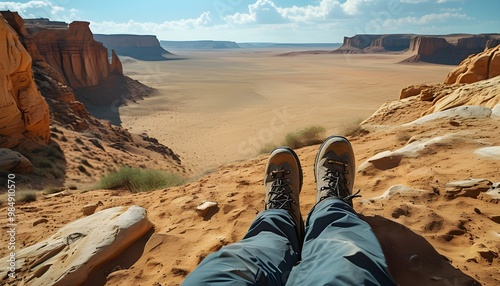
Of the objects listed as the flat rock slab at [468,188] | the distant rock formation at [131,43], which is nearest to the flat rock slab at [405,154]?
the flat rock slab at [468,188]

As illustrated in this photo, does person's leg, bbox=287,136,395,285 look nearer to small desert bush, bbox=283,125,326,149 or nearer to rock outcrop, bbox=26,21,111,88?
small desert bush, bbox=283,125,326,149

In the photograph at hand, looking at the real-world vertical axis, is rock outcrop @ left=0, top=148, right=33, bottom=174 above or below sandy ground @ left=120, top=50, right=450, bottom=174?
above

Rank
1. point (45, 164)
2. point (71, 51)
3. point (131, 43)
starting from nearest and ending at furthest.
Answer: point (45, 164)
point (71, 51)
point (131, 43)

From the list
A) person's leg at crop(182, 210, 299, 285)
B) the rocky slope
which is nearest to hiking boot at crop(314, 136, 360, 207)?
person's leg at crop(182, 210, 299, 285)

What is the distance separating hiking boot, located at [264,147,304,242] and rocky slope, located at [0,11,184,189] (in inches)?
253

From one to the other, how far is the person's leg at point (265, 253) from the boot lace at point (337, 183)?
0.28 metres

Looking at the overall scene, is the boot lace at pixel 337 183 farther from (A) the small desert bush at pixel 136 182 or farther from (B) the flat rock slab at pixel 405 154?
(A) the small desert bush at pixel 136 182

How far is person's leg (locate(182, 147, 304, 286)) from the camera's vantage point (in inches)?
54.1

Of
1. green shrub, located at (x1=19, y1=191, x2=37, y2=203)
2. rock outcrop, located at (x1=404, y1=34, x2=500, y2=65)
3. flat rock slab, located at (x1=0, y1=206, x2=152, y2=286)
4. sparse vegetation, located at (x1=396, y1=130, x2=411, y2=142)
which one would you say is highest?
rock outcrop, located at (x1=404, y1=34, x2=500, y2=65)

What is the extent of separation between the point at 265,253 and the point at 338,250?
38cm

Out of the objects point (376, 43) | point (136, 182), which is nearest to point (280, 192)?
point (136, 182)

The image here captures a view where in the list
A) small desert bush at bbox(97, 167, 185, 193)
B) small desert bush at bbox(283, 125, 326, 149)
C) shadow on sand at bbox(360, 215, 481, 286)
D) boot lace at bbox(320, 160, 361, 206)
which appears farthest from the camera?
small desert bush at bbox(283, 125, 326, 149)

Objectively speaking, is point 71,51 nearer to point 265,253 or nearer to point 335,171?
point 335,171

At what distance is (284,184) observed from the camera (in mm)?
2598
